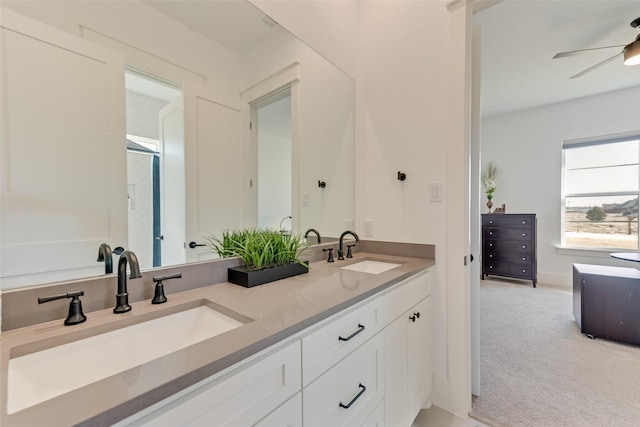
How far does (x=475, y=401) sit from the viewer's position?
1.64m

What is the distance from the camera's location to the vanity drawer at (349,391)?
788mm

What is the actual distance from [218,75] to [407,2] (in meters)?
1.35

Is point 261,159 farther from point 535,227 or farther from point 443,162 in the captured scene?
point 535,227

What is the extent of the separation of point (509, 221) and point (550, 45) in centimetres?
242

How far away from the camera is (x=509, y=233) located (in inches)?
163

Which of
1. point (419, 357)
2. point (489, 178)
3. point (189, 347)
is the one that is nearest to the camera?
point (189, 347)

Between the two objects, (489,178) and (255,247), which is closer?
(255,247)

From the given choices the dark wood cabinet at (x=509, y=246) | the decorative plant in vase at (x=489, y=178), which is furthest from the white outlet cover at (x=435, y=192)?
the decorative plant in vase at (x=489, y=178)

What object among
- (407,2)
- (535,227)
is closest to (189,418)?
(407,2)

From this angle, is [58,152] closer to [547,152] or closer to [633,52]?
[633,52]

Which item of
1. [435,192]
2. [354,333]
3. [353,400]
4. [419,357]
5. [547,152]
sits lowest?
[419,357]

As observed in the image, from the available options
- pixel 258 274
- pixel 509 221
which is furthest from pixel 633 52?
pixel 258 274

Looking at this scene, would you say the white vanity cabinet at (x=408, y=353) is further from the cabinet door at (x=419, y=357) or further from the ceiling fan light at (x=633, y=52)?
the ceiling fan light at (x=633, y=52)

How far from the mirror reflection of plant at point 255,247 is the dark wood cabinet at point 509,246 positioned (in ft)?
13.4
